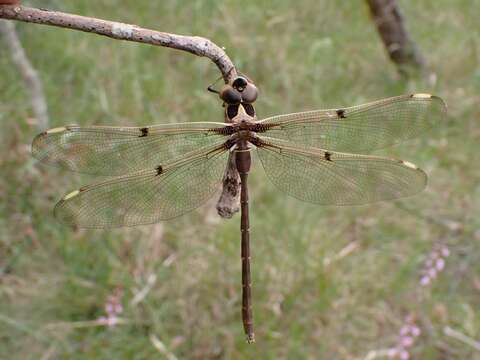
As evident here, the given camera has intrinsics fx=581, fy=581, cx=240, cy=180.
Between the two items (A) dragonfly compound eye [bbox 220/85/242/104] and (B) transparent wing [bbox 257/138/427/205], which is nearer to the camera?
(A) dragonfly compound eye [bbox 220/85/242/104]

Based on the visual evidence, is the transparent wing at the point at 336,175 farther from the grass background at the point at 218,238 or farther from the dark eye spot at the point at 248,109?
the grass background at the point at 218,238

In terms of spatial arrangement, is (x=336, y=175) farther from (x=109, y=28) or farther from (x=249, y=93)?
(x=109, y=28)

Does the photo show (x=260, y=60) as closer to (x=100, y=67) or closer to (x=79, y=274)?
(x=100, y=67)

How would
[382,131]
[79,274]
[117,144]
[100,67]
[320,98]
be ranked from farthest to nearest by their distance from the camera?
[320,98], [100,67], [79,274], [382,131], [117,144]

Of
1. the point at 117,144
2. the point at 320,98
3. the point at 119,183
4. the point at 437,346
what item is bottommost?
the point at 437,346

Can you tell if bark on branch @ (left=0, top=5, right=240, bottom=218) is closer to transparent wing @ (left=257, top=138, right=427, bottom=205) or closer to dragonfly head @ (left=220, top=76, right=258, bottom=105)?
dragonfly head @ (left=220, top=76, right=258, bottom=105)

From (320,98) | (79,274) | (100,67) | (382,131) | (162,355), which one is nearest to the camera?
(382,131)

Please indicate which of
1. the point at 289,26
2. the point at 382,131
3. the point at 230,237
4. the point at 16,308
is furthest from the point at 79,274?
the point at 289,26

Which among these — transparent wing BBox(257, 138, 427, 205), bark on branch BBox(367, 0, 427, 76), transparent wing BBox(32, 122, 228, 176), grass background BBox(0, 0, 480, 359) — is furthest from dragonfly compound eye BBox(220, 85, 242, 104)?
bark on branch BBox(367, 0, 427, 76)
